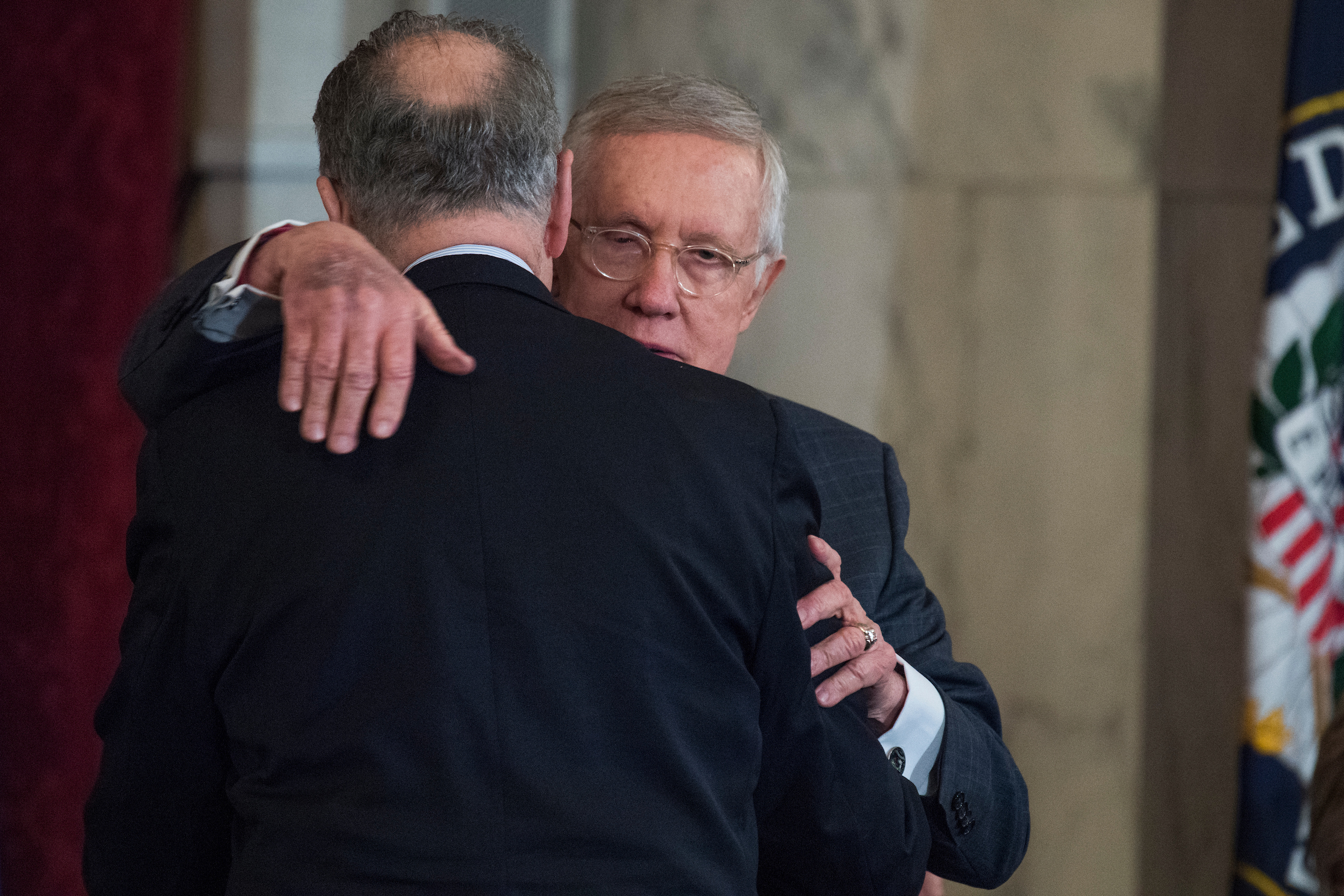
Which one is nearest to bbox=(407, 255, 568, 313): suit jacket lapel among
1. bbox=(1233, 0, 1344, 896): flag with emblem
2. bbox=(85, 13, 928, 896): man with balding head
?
bbox=(85, 13, 928, 896): man with balding head

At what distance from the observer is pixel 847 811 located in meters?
1.43

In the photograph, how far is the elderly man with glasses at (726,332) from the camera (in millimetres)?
1308

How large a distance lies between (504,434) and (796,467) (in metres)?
0.32

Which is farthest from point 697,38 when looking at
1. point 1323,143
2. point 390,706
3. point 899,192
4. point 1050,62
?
point 390,706

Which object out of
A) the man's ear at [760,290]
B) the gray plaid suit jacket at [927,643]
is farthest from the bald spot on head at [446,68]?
the man's ear at [760,290]

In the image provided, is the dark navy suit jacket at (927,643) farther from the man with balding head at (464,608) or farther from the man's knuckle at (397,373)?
the man's knuckle at (397,373)

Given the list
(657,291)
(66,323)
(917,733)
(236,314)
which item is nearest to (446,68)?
(236,314)

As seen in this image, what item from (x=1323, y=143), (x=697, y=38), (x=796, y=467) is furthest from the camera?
(x=697, y=38)

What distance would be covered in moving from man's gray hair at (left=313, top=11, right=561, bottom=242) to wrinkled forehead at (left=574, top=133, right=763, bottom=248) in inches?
28.3

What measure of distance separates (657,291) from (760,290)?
24 centimetres

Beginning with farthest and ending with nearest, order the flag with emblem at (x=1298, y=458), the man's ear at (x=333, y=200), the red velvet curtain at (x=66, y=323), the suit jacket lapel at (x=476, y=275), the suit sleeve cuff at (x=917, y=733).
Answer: the red velvet curtain at (x=66, y=323) < the flag with emblem at (x=1298, y=458) < the suit sleeve cuff at (x=917, y=733) < the man's ear at (x=333, y=200) < the suit jacket lapel at (x=476, y=275)

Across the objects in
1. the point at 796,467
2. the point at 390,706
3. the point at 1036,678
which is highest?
the point at 796,467

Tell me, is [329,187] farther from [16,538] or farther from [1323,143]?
[1323,143]

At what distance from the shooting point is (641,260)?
7.02 feet
